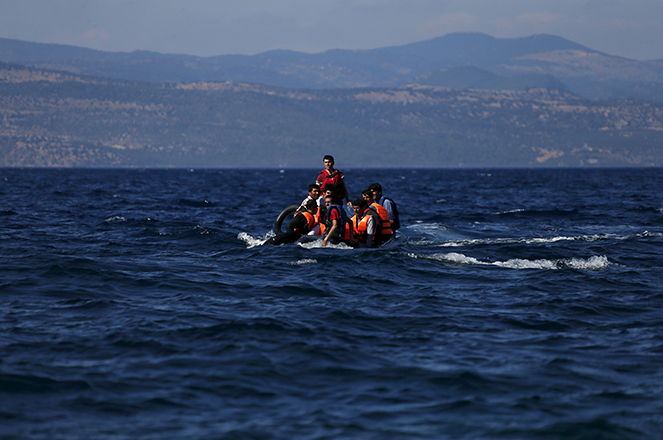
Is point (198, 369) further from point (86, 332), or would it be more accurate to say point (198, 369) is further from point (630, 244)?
point (630, 244)

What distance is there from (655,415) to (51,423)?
6394mm

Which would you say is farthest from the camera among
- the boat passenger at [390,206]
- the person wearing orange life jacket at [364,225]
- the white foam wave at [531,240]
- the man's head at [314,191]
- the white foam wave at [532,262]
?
the white foam wave at [531,240]

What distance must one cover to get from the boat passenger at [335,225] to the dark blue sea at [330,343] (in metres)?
0.35

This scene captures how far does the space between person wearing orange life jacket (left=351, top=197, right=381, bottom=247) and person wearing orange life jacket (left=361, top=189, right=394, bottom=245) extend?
0.17 meters

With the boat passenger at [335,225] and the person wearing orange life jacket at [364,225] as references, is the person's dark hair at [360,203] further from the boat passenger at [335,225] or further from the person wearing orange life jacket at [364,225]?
the boat passenger at [335,225]

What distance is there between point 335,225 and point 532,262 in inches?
203

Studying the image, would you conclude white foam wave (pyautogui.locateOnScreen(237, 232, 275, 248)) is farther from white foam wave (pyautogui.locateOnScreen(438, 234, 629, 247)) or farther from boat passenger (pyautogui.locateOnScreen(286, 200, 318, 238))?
white foam wave (pyautogui.locateOnScreen(438, 234, 629, 247))

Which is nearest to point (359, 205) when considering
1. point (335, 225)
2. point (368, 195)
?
point (368, 195)

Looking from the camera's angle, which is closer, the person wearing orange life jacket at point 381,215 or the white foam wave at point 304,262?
the white foam wave at point 304,262

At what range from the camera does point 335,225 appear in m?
18.0

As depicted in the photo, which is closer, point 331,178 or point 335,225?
point 335,225

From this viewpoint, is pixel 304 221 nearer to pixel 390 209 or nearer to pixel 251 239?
pixel 390 209

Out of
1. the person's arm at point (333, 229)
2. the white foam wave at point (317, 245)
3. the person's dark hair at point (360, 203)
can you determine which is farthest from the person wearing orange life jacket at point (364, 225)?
the person's arm at point (333, 229)

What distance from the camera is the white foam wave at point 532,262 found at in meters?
16.4
